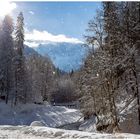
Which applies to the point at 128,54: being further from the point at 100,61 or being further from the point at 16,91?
the point at 16,91

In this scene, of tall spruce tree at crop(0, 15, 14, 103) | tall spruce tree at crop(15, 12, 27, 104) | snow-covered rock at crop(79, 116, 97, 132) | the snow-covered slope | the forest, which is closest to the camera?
Result: the forest

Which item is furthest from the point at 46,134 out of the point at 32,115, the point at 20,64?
the point at 20,64

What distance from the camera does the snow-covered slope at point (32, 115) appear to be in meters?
60.9

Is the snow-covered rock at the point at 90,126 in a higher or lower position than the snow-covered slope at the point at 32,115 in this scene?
higher

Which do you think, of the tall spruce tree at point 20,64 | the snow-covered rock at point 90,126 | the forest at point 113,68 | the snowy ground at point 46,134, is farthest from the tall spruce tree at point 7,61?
the snowy ground at point 46,134

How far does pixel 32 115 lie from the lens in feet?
218

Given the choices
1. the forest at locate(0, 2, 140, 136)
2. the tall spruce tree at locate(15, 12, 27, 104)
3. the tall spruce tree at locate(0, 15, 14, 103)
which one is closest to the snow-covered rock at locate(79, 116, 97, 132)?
the forest at locate(0, 2, 140, 136)

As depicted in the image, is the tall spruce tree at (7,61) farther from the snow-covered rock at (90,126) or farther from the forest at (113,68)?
the snow-covered rock at (90,126)

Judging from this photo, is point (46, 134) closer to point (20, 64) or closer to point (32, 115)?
point (32, 115)

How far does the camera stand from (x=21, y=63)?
71.4 m

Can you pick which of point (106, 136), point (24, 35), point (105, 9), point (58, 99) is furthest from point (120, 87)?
point (58, 99)

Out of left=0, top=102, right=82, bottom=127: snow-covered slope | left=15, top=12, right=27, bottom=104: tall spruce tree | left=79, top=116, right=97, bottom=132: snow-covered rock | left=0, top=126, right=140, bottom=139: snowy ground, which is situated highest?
left=15, top=12, right=27, bottom=104: tall spruce tree

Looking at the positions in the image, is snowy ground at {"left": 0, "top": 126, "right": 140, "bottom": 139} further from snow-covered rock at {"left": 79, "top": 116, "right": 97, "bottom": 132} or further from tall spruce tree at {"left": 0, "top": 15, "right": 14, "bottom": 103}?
tall spruce tree at {"left": 0, "top": 15, "right": 14, "bottom": 103}

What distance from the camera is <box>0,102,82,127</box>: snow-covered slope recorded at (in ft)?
200
